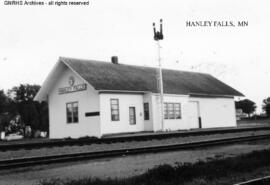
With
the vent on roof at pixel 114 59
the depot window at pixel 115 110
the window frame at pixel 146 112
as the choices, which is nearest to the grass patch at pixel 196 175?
the depot window at pixel 115 110

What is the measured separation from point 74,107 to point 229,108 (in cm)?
1531

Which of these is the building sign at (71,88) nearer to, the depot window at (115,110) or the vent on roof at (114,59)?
the depot window at (115,110)

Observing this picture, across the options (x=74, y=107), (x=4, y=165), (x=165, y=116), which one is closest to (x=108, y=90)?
(x=74, y=107)

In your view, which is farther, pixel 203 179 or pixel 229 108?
pixel 229 108

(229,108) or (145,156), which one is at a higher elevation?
(229,108)

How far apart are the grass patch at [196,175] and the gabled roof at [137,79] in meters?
15.5

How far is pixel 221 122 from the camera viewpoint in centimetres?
3334

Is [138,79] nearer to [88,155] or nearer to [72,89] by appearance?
[72,89]

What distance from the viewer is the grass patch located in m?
6.60

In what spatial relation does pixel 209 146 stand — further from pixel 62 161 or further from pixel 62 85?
pixel 62 85

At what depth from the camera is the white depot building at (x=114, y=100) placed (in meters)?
24.3

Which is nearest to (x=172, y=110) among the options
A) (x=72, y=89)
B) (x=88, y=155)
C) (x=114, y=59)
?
(x=114, y=59)

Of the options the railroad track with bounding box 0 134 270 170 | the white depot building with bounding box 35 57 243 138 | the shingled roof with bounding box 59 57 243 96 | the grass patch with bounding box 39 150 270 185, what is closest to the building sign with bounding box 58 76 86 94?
the white depot building with bounding box 35 57 243 138

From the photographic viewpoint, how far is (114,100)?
24812 mm
